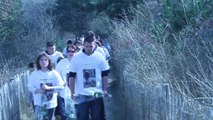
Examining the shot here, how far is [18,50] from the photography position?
30031 millimetres

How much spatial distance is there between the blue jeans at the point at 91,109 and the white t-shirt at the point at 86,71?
0.26 metres

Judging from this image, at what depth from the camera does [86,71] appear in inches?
380

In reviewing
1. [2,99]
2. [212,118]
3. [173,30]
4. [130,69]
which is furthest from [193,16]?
[212,118]

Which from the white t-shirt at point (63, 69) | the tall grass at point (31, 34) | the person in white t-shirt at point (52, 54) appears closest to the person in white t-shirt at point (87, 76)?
the white t-shirt at point (63, 69)

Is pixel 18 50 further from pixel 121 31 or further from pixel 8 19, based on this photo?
pixel 121 31

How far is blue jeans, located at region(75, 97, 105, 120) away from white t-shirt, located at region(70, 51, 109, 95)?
26 centimetres

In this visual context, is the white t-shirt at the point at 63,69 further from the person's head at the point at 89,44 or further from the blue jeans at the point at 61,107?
the person's head at the point at 89,44

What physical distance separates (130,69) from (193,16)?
277 cm

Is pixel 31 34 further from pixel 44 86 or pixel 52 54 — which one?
pixel 44 86

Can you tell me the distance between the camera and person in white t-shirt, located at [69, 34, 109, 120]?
9.61 metres

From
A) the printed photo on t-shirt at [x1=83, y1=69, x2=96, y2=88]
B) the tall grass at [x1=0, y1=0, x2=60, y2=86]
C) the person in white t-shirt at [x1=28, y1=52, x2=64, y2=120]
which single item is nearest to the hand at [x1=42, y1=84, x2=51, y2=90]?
the person in white t-shirt at [x1=28, y1=52, x2=64, y2=120]

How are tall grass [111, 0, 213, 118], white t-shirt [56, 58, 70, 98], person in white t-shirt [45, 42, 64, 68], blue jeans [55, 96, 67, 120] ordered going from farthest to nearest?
person in white t-shirt [45, 42, 64, 68], blue jeans [55, 96, 67, 120], white t-shirt [56, 58, 70, 98], tall grass [111, 0, 213, 118]

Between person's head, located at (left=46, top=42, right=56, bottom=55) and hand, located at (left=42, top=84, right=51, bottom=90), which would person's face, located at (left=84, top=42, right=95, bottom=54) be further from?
person's head, located at (left=46, top=42, right=56, bottom=55)

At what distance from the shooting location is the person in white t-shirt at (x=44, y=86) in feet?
33.0
